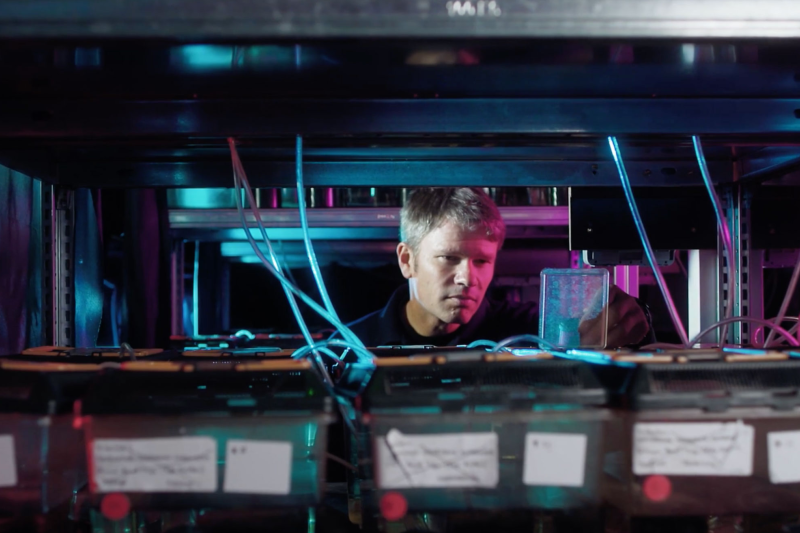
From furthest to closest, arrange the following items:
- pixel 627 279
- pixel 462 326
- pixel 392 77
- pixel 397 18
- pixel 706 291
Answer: pixel 462 326, pixel 627 279, pixel 706 291, pixel 392 77, pixel 397 18

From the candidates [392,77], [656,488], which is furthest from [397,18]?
[656,488]

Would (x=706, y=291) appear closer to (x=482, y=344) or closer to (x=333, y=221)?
(x=482, y=344)

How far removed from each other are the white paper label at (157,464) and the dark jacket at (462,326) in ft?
3.61

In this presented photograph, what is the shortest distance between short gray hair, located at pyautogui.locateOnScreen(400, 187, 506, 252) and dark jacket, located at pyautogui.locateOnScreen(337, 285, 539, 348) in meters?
0.22

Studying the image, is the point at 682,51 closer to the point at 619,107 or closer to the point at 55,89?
the point at 619,107

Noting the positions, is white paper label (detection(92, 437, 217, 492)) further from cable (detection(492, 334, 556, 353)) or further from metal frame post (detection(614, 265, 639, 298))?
metal frame post (detection(614, 265, 639, 298))

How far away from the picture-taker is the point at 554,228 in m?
1.72

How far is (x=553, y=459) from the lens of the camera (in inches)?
21.2

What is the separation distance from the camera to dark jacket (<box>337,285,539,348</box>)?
1.67 metres

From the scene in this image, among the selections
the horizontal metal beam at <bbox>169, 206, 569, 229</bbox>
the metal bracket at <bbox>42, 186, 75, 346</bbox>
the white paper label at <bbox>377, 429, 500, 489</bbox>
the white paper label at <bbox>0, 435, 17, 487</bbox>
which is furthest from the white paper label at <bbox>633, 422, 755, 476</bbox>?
the horizontal metal beam at <bbox>169, 206, 569, 229</bbox>

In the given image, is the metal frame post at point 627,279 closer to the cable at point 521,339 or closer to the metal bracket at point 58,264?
the cable at point 521,339

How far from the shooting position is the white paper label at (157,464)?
1.72 ft

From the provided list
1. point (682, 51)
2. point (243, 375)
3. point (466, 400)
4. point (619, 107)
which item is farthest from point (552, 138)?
point (243, 375)

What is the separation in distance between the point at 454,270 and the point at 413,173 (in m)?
0.70
